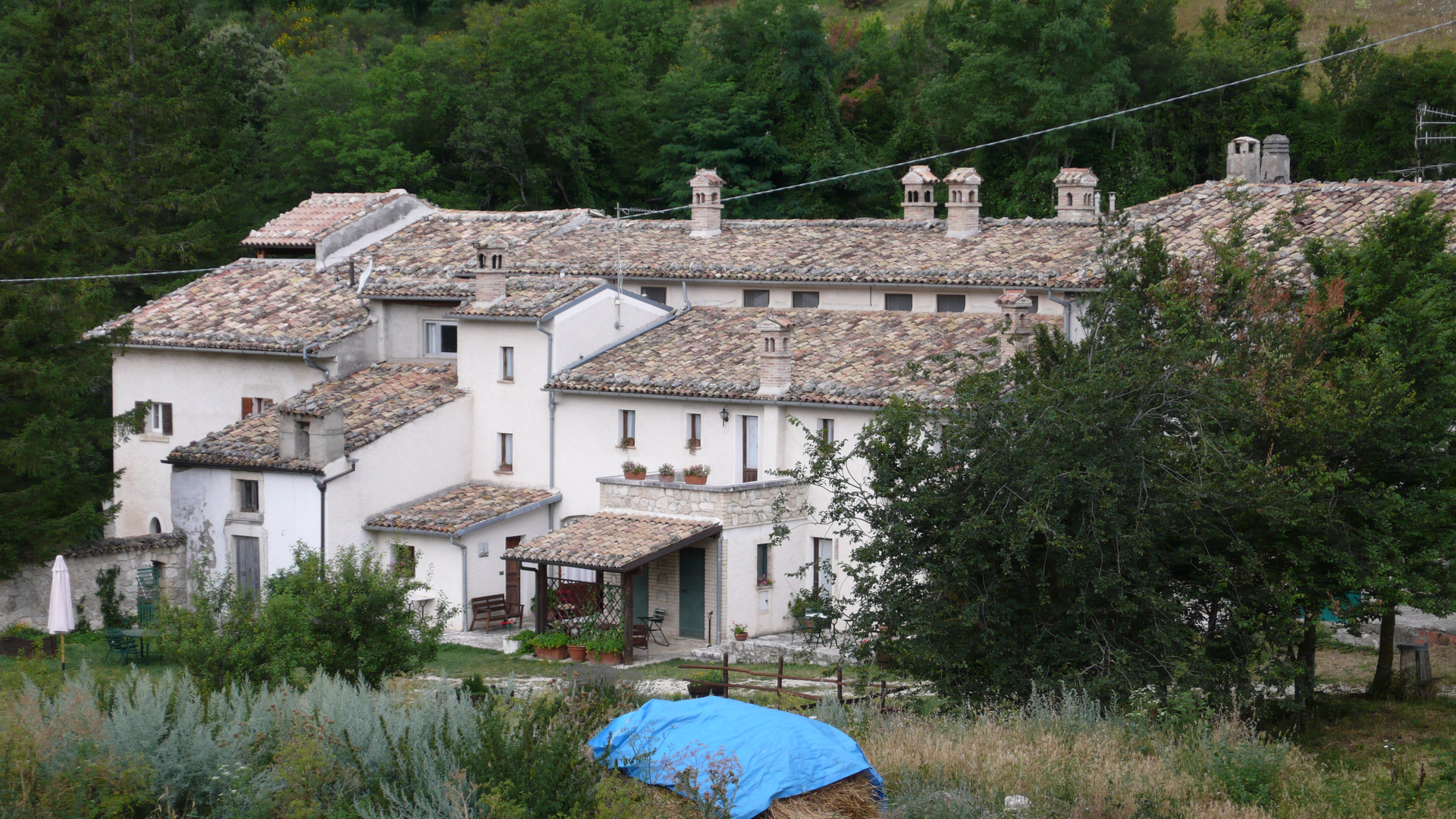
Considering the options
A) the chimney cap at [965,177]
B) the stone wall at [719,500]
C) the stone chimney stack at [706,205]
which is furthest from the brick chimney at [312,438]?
the chimney cap at [965,177]

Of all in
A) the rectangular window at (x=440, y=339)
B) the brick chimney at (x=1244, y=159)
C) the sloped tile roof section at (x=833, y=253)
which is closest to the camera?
the sloped tile roof section at (x=833, y=253)

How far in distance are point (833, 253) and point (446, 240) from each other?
10036mm

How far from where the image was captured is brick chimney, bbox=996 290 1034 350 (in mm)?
24891

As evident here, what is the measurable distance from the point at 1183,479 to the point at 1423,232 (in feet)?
20.0

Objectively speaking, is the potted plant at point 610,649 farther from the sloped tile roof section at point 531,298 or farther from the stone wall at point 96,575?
the stone wall at point 96,575

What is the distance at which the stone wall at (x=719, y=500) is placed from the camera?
2638 cm

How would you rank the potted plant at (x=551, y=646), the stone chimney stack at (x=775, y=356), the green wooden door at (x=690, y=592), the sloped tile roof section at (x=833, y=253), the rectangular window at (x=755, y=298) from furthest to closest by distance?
the rectangular window at (x=755, y=298) → the sloped tile roof section at (x=833, y=253) → the green wooden door at (x=690, y=592) → the stone chimney stack at (x=775, y=356) → the potted plant at (x=551, y=646)

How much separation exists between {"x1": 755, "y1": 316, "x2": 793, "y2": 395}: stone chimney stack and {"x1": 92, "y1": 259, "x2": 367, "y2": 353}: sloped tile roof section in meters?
10.5

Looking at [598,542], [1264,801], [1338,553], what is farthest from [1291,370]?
[598,542]

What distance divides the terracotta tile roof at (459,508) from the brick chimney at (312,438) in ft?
5.47

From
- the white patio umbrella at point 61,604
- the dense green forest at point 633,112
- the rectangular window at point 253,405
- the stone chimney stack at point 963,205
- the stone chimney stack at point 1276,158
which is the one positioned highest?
the dense green forest at point 633,112

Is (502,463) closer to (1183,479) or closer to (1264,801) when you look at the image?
(1183,479)

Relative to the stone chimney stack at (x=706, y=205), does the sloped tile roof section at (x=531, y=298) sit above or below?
below

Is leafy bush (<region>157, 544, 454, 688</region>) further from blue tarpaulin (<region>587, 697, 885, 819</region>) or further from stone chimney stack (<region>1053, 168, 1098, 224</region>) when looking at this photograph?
stone chimney stack (<region>1053, 168, 1098, 224</region>)
